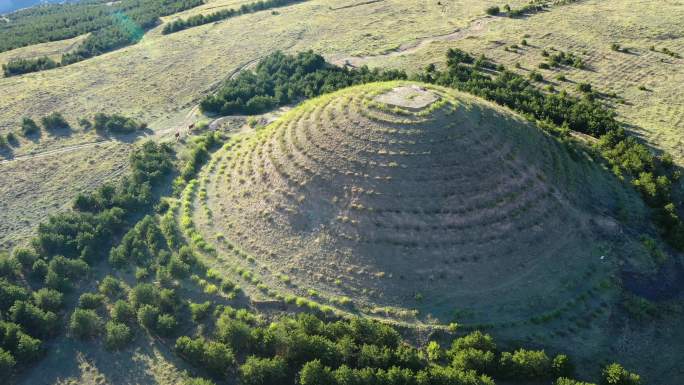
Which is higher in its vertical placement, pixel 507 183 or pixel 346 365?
pixel 507 183

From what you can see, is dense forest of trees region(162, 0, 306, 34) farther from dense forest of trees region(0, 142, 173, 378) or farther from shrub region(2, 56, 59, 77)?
dense forest of trees region(0, 142, 173, 378)

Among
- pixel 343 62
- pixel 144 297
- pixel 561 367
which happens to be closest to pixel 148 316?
pixel 144 297

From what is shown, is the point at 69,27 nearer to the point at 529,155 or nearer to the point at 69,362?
the point at 69,362

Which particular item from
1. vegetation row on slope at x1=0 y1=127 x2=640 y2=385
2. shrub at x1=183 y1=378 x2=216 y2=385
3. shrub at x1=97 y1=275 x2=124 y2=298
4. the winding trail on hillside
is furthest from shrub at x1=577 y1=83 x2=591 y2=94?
shrub at x1=97 y1=275 x2=124 y2=298

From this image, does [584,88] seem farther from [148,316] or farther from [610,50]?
[148,316]

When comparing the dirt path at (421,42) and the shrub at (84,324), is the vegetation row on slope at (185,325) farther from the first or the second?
the dirt path at (421,42)

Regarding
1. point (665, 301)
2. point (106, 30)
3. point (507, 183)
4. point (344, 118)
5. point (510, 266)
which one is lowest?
point (665, 301)

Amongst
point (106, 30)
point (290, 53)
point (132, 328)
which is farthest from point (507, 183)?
point (106, 30)
